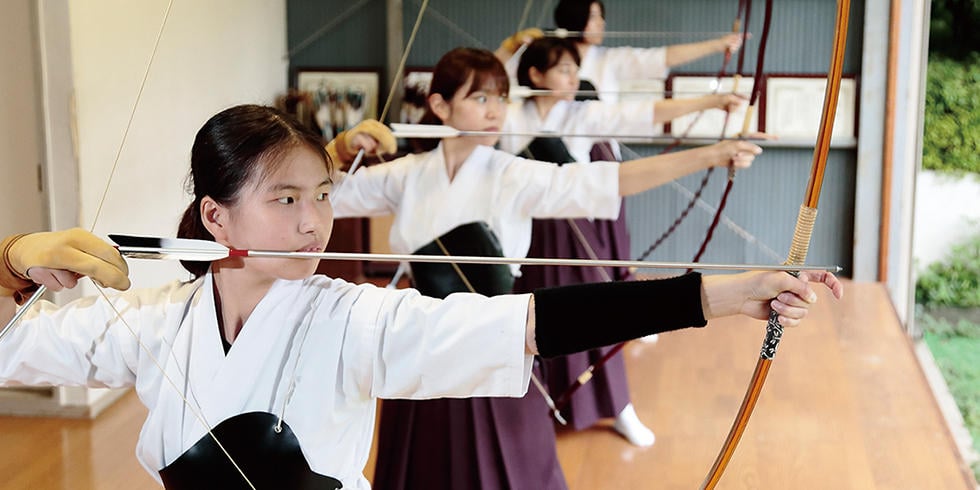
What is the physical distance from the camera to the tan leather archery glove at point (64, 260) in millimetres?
1322

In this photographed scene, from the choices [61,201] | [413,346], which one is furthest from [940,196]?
[413,346]

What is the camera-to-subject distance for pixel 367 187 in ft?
8.14

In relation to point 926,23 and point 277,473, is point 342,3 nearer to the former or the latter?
Answer: point 926,23

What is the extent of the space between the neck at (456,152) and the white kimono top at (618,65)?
2.14 m

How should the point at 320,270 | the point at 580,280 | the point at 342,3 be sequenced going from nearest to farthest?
1. the point at 320,270
2. the point at 580,280
3. the point at 342,3

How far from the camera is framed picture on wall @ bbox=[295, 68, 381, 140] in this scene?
17.7 ft

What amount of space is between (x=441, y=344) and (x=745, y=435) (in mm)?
2117

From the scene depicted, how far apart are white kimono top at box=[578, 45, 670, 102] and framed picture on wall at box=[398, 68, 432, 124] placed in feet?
3.29

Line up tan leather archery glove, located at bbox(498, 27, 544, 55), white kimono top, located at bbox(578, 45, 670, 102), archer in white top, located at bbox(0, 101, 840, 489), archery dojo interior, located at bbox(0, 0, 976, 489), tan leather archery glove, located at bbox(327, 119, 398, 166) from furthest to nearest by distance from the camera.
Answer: white kimono top, located at bbox(578, 45, 670, 102)
tan leather archery glove, located at bbox(498, 27, 544, 55)
archery dojo interior, located at bbox(0, 0, 976, 489)
tan leather archery glove, located at bbox(327, 119, 398, 166)
archer in white top, located at bbox(0, 101, 840, 489)

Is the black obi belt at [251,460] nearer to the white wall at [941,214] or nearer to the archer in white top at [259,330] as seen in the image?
the archer in white top at [259,330]

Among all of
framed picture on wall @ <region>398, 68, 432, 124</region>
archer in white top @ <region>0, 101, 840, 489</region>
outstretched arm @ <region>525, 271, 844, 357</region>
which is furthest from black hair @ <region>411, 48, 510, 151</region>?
framed picture on wall @ <region>398, 68, 432, 124</region>

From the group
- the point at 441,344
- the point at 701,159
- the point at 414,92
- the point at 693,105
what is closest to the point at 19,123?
the point at 693,105

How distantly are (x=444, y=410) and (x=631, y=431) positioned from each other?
3.75 ft

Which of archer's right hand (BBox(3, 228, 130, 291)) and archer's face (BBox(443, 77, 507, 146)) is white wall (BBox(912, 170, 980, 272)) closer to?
archer's face (BBox(443, 77, 507, 146))
